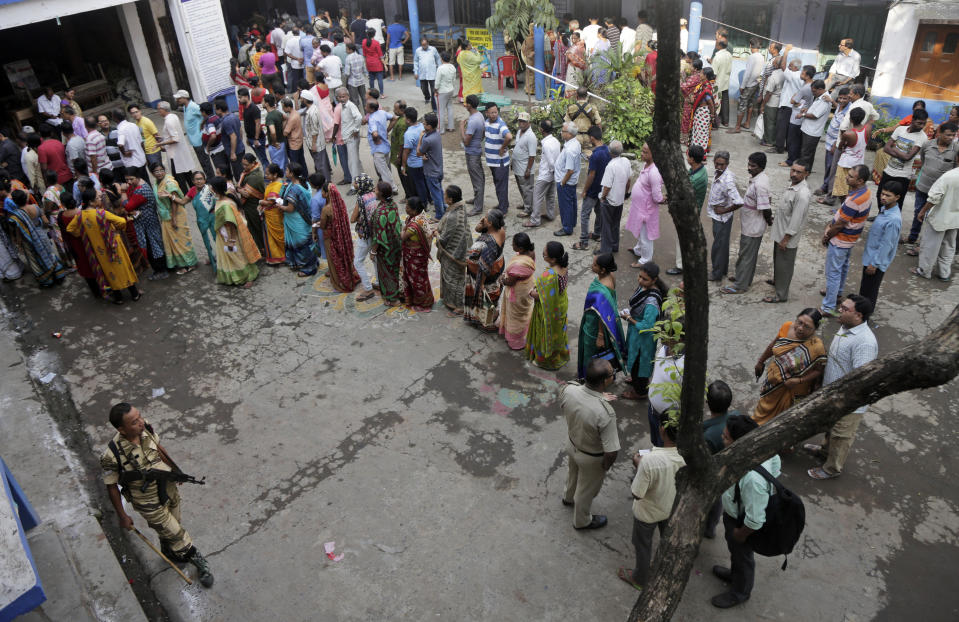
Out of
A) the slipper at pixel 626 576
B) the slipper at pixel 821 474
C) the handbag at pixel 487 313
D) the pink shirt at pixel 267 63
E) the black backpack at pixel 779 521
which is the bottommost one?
the slipper at pixel 626 576

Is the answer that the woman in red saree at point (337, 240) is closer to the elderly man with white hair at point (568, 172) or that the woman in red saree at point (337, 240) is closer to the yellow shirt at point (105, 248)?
the yellow shirt at point (105, 248)

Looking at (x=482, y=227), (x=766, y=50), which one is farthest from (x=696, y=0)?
(x=482, y=227)

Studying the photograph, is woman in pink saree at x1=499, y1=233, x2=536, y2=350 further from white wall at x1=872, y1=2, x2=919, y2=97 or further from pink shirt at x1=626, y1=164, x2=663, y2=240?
white wall at x1=872, y1=2, x2=919, y2=97

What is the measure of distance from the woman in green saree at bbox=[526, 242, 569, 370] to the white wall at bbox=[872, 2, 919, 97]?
27.5ft

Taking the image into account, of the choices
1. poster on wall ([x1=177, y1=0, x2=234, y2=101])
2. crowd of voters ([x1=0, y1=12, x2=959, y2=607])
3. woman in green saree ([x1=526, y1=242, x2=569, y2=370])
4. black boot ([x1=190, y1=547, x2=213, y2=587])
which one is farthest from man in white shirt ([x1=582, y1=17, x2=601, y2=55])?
black boot ([x1=190, y1=547, x2=213, y2=587])

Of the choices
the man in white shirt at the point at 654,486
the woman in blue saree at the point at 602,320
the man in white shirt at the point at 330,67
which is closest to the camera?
the man in white shirt at the point at 654,486

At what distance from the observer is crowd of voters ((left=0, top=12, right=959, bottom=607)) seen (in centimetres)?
497

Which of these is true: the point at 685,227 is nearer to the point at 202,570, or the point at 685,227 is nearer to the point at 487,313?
the point at 202,570

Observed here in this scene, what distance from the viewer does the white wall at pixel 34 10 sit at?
34.1 feet

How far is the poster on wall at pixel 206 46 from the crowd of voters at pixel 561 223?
10.2ft

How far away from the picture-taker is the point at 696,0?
1352cm

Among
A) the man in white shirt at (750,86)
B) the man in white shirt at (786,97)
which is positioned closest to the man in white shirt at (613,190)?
the man in white shirt at (786,97)

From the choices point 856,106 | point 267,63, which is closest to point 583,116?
point 856,106

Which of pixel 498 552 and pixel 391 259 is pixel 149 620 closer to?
pixel 498 552
